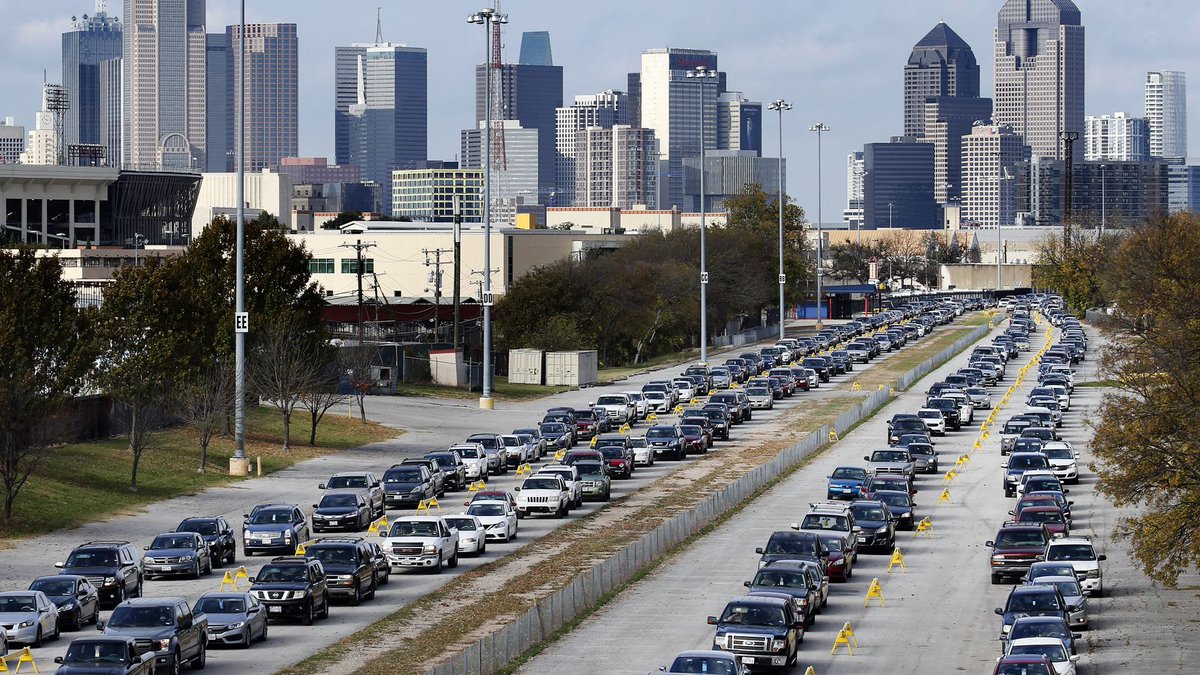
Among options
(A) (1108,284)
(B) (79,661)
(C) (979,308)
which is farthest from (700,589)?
(C) (979,308)

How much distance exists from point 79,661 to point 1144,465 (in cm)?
1968

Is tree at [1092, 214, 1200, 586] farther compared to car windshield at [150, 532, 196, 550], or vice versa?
car windshield at [150, 532, 196, 550]

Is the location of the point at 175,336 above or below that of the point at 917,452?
above

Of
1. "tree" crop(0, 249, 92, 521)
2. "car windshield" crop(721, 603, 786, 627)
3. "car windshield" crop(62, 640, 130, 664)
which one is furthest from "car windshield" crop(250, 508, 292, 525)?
"car windshield" crop(62, 640, 130, 664)

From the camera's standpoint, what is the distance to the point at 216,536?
42594 mm

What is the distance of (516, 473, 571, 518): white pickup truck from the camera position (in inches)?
1996

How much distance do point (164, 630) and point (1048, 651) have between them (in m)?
13.5

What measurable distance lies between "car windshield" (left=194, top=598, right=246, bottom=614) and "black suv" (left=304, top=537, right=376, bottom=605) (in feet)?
11.4

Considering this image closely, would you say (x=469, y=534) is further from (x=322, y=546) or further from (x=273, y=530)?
(x=322, y=546)

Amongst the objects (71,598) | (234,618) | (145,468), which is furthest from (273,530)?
(145,468)

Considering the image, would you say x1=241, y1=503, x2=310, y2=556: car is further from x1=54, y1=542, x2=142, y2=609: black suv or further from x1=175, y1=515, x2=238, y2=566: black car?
x1=54, y1=542, x2=142, y2=609: black suv

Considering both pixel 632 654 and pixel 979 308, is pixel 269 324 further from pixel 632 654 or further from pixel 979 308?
pixel 979 308

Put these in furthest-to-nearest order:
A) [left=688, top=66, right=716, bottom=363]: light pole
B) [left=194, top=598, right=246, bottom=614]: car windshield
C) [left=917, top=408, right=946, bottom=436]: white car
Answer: [left=688, top=66, right=716, bottom=363]: light pole < [left=917, top=408, right=946, bottom=436]: white car < [left=194, top=598, right=246, bottom=614]: car windshield

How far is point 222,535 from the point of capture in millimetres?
42812
